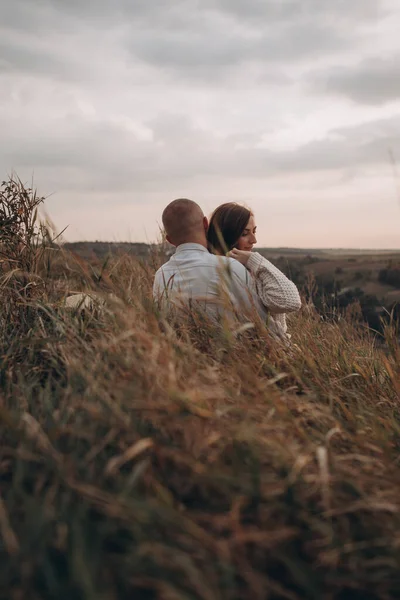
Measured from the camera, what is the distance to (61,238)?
4262mm

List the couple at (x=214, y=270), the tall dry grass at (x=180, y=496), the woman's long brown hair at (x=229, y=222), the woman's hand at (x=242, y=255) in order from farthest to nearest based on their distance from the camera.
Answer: the woman's long brown hair at (x=229, y=222) → the woman's hand at (x=242, y=255) → the couple at (x=214, y=270) → the tall dry grass at (x=180, y=496)

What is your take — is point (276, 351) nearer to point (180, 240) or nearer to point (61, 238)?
point (180, 240)

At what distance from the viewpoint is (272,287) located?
12.3 feet

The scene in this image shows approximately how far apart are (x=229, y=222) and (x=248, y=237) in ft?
0.58

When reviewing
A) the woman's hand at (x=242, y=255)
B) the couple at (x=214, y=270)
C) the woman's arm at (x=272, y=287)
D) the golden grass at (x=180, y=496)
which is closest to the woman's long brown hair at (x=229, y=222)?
the couple at (x=214, y=270)

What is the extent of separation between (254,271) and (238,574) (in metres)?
2.36

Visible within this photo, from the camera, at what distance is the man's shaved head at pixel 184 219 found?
3.80 metres

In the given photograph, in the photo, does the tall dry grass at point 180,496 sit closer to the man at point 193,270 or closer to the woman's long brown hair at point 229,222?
the man at point 193,270

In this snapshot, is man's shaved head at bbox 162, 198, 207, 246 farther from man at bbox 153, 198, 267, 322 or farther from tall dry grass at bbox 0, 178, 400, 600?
tall dry grass at bbox 0, 178, 400, 600

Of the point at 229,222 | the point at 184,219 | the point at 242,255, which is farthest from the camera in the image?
the point at 229,222

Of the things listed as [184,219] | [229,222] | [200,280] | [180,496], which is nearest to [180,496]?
[180,496]

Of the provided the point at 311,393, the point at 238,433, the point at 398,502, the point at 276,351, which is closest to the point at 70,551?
the point at 238,433

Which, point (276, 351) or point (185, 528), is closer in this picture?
point (185, 528)

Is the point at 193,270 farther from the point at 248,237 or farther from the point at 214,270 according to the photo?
the point at 248,237
